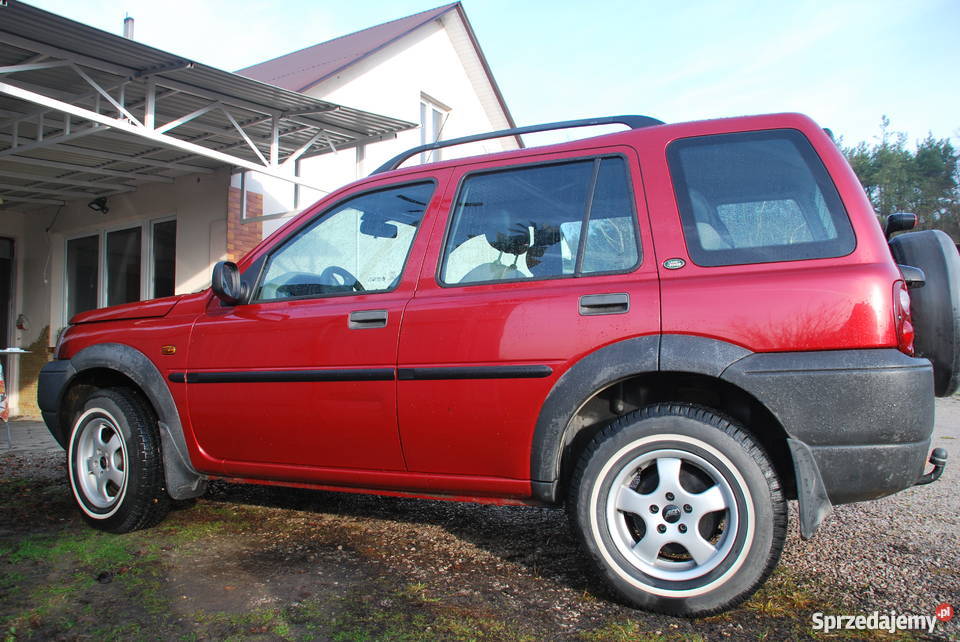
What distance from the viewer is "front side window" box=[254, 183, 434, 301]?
9.98 ft

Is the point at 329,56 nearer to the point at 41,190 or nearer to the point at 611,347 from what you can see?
the point at 41,190

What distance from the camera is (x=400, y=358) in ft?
9.13

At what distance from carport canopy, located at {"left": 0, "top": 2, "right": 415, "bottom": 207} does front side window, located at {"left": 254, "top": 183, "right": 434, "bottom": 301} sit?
136 inches

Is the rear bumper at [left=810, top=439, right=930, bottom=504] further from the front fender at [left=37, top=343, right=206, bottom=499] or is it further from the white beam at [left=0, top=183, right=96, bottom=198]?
the white beam at [left=0, top=183, right=96, bottom=198]

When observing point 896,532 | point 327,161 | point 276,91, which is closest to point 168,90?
point 276,91

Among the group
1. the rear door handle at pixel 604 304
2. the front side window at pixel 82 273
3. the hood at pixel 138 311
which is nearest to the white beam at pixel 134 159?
the front side window at pixel 82 273

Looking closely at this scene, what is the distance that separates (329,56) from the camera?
12133 millimetres

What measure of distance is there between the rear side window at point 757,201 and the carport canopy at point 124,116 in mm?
5025

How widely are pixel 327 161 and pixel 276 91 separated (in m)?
3.45

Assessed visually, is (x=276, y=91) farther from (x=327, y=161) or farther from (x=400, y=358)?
(x=400, y=358)

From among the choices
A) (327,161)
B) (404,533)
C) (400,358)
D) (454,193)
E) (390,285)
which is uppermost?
(327,161)

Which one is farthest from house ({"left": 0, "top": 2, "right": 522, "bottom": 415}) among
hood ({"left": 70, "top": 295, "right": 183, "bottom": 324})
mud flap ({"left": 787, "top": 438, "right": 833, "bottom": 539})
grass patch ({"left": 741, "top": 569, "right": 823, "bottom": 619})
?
grass patch ({"left": 741, "top": 569, "right": 823, "bottom": 619})

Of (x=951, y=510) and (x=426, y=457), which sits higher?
(x=426, y=457)

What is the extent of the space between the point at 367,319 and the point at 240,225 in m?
6.62
